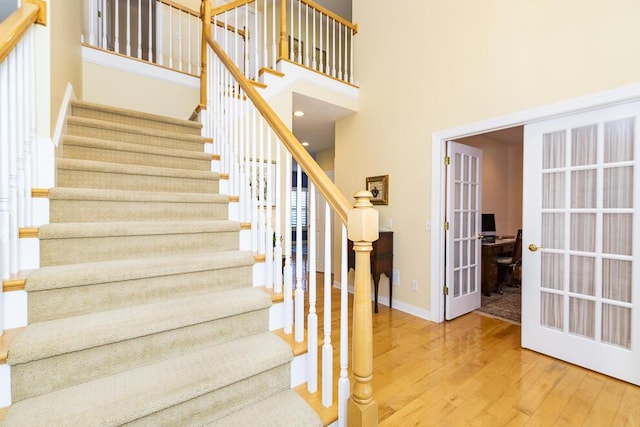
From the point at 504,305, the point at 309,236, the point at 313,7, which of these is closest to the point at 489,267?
the point at 504,305

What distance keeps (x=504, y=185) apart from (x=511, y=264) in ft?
7.98

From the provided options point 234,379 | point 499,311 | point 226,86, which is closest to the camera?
point 234,379

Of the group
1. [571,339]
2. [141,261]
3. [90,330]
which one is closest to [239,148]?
[141,261]

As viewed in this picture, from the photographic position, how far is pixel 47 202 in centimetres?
153

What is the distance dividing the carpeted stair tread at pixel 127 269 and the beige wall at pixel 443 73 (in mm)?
2282

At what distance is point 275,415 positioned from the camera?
1.20 meters

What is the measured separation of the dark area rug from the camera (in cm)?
332

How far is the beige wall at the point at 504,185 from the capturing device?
223 inches

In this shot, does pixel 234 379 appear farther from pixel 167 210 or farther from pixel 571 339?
pixel 571 339

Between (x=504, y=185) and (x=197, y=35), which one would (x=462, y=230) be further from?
(x=197, y=35)

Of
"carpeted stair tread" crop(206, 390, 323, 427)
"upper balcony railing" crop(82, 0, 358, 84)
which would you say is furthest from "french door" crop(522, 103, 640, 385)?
"upper balcony railing" crop(82, 0, 358, 84)

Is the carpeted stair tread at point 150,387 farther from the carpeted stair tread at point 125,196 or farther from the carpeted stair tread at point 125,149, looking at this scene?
the carpeted stair tread at point 125,149

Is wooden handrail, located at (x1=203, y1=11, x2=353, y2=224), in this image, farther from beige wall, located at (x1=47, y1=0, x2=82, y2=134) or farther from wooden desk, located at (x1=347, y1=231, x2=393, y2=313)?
wooden desk, located at (x1=347, y1=231, x2=393, y2=313)

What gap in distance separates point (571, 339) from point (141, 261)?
3.06m
